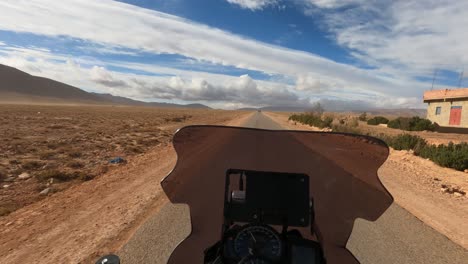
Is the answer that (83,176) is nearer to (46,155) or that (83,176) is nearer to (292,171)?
(46,155)

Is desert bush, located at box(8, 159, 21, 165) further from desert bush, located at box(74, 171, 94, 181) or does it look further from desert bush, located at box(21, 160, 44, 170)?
desert bush, located at box(74, 171, 94, 181)

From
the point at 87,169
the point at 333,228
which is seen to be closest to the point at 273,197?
the point at 333,228

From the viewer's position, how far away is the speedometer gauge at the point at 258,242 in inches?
108

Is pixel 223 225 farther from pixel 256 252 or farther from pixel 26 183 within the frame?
pixel 26 183

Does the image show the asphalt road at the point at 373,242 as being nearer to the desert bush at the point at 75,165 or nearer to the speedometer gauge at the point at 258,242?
the speedometer gauge at the point at 258,242

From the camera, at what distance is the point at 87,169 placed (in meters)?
13.5

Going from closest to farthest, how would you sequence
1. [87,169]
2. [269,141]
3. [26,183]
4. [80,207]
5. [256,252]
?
[256,252] → [269,141] → [80,207] → [26,183] → [87,169]

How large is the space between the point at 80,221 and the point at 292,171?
493 centimetres

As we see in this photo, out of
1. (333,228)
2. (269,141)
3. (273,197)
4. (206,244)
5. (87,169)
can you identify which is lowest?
(87,169)

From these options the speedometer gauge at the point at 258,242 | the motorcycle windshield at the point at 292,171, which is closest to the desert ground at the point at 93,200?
the motorcycle windshield at the point at 292,171

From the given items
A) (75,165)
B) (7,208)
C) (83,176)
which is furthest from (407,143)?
(7,208)

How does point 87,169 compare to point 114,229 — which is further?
point 87,169

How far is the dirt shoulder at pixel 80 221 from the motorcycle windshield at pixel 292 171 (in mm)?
2374

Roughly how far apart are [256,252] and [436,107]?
52.4 m
